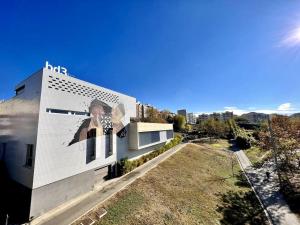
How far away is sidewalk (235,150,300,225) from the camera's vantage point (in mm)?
15766

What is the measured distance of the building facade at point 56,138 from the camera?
13.3 metres

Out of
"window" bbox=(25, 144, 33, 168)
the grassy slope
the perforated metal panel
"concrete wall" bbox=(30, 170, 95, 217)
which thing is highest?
the perforated metal panel

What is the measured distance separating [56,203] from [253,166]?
33507 millimetres

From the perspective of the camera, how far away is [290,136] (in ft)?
85.0

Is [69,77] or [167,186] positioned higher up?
[69,77]

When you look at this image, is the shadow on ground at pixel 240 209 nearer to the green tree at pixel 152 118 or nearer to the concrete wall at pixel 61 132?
the concrete wall at pixel 61 132

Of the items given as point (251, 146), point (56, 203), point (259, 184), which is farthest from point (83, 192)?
point (251, 146)

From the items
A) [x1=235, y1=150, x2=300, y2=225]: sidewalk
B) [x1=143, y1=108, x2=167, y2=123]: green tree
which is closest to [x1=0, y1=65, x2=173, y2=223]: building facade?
[x1=143, y1=108, x2=167, y2=123]: green tree

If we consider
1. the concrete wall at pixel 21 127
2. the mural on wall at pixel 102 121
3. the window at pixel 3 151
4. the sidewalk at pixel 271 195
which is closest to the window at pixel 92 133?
the mural on wall at pixel 102 121

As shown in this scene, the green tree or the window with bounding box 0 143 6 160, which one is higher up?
the green tree

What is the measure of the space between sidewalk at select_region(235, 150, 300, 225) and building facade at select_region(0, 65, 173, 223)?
1793cm

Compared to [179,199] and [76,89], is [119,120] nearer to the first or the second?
[76,89]

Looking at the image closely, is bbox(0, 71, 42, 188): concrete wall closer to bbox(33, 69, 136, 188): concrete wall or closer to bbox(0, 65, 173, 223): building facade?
bbox(0, 65, 173, 223): building facade

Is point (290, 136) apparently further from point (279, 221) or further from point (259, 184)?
point (279, 221)
